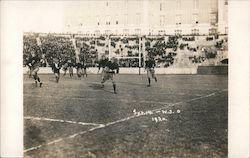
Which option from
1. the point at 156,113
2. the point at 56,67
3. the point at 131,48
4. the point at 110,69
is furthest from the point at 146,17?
the point at 56,67

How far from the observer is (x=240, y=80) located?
208 centimetres

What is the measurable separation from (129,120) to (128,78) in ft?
0.84

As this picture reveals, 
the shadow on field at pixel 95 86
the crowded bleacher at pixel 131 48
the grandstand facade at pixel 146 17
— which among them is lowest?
the shadow on field at pixel 95 86

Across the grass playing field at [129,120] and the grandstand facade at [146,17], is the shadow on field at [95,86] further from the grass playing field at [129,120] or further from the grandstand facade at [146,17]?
the grandstand facade at [146,17]

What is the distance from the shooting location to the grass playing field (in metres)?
2.10

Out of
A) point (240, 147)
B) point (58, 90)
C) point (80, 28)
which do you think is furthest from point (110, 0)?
point (240, 147)

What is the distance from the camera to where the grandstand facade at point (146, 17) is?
84.3 inches

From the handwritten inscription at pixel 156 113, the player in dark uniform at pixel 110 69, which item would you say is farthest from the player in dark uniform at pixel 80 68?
the handwritten inscription at pixel 156 113

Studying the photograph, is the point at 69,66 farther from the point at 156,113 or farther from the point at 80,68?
the point at 156,113

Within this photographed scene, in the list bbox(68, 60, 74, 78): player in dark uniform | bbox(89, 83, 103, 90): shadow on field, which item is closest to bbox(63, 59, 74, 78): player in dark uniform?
bbox(68, 60, 74, 78): player in dark uniform

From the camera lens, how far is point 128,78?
7.75ft

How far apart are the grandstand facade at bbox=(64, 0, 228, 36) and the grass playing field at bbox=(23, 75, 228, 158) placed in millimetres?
238

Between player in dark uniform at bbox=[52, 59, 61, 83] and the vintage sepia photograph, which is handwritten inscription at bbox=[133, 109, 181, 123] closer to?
the vintage sepia photograph

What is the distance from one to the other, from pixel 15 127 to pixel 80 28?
1.86ft
